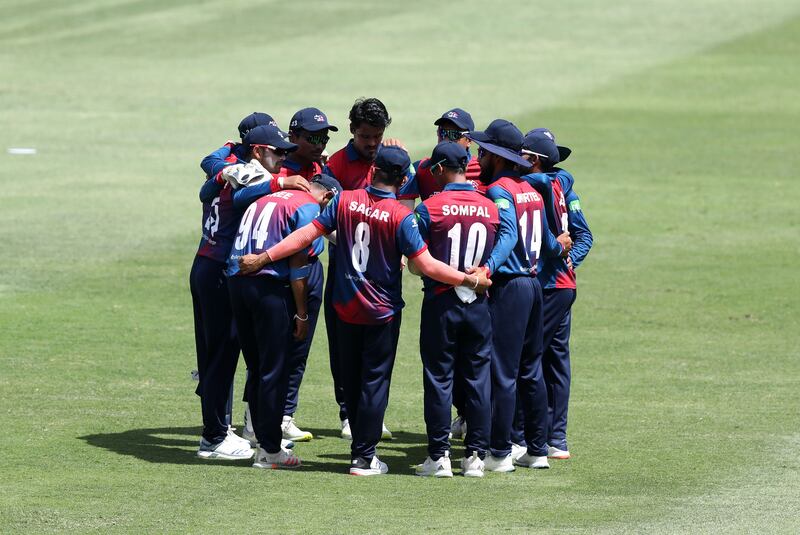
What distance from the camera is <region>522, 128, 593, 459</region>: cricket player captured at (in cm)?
1045

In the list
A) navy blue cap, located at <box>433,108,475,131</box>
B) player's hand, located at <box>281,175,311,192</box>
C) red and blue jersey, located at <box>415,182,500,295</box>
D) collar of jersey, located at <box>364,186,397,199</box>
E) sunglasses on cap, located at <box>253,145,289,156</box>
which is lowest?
red and blue jersey, located at <box>415,182,500,295</box>

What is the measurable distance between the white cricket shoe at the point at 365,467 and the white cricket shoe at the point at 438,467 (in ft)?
0.96

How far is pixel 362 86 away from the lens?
3234cm

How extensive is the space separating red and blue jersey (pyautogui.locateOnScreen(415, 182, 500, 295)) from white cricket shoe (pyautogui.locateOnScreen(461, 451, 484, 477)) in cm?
115

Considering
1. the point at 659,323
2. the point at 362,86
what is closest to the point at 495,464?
the point at 659,323

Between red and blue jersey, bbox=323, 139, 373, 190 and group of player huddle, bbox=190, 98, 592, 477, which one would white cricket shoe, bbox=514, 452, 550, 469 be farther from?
red and blue jersey, bbox=323, 139, 373, 190

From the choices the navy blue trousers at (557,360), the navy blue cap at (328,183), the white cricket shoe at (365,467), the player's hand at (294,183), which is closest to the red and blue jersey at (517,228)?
the navy blue trousers at (557,360)

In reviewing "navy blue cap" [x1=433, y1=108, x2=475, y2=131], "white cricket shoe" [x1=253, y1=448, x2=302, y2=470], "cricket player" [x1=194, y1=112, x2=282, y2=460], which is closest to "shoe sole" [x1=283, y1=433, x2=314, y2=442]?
"cricket player" [x1=194, y1=112, x2=282, y2=460]

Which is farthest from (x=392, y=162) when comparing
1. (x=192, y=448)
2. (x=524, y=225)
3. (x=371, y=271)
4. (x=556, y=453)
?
(x=192, y=448)

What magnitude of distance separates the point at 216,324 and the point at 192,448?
0.97m

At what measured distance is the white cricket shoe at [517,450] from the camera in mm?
10430

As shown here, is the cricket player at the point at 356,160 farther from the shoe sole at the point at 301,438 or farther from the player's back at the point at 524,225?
the player's back at the point at 524,225

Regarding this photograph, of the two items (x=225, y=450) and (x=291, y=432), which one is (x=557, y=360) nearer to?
(x=291, y=432)

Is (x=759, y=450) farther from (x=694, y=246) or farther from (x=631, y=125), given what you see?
(x=631, y=125)
